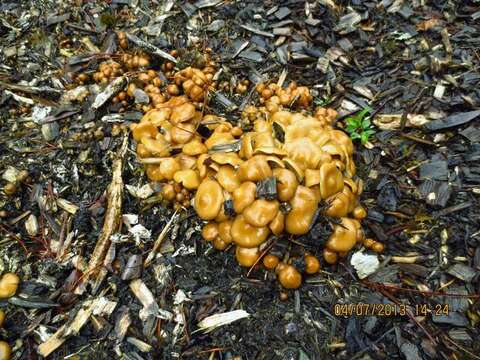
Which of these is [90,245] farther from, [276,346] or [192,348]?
[276,346]

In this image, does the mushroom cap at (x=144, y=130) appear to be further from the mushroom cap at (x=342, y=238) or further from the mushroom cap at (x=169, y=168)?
the mushroom cap at (x=342, y=238)

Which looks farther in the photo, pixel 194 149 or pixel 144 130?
pixel 144 130

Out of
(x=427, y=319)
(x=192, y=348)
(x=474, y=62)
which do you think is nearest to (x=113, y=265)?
(x=192, y=348)

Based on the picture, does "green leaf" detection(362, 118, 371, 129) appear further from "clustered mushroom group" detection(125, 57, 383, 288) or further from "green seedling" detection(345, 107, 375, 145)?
"clustered mushroom group" detection(125, 57, 383, 288)

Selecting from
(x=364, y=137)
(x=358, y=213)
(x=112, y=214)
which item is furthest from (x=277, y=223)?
(x=112, y=214)

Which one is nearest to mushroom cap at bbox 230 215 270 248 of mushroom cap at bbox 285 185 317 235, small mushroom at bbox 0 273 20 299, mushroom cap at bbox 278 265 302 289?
mushroom cap at bbox 285 185 317 235
